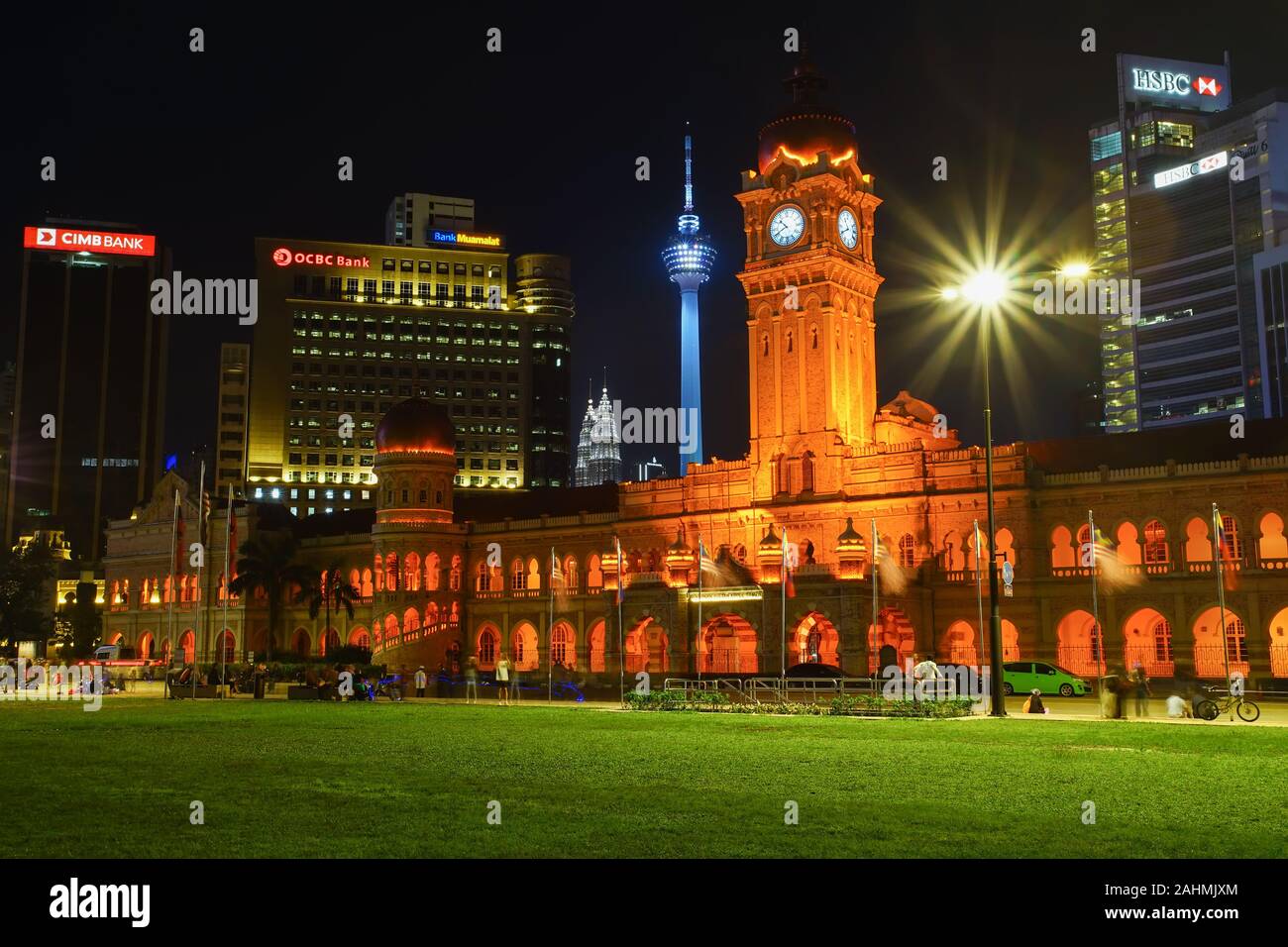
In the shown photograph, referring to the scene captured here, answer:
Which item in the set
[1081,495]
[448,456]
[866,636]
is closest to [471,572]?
[448,456]

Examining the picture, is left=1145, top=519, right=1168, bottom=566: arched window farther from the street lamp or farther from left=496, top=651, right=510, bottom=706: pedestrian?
left=496, top=651, right=510, bottom=706: pedestrian

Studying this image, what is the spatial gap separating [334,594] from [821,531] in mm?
41675

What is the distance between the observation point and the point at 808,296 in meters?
73.6

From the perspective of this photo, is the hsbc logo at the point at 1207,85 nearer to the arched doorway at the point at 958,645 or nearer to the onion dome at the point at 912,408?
the onion dome at the point at 912,408

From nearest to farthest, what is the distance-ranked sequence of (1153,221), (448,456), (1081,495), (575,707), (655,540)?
1. (575,707)
2. (1081,495)
3. (655,540)
4. (448,456)
5. (1153,221)

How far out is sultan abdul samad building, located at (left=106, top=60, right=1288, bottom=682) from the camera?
198 ft

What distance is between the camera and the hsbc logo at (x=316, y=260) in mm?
165125

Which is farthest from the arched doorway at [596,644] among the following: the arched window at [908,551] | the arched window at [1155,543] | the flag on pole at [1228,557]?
the flag on pole at [1228,557]

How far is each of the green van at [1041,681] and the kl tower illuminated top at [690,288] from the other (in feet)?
357

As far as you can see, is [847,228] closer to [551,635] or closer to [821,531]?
[821,531]

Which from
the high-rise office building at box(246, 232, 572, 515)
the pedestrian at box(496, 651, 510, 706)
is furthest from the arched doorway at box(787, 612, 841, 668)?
the high-rise office building at box(246, 232, 572, 515)
